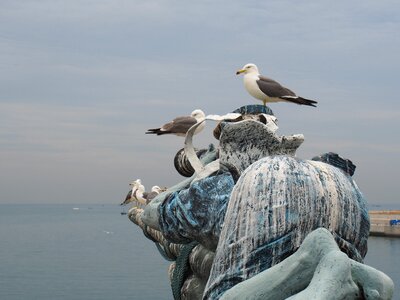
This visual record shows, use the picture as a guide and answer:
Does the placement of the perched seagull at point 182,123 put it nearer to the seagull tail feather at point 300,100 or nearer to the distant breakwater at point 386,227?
the seagull tail feather at point 300,100

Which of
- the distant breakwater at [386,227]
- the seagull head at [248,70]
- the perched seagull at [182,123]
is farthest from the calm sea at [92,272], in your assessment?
the perched seagull at [182,123]

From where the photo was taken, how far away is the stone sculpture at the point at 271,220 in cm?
190

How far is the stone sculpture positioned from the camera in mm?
1903

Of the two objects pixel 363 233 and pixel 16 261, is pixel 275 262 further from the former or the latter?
pixel 16 261

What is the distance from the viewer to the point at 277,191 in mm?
2213

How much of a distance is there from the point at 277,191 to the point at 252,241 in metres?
0.16

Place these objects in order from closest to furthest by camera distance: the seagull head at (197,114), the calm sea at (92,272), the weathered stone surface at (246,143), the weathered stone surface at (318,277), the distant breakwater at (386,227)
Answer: the weathered stone surface at (318,277)
the weathered stone surface at (246,143)
the seagull head at (197,114)
the calm sea at (92,272)
the distant breakwater at (386,227)

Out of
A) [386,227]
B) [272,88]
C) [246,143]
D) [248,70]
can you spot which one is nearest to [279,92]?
[272,88]

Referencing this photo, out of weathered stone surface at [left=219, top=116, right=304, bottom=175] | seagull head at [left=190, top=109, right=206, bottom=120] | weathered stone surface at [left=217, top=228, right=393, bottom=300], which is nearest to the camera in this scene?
weathered stone surface at [left=217, top=228, right=393, bottom=300]

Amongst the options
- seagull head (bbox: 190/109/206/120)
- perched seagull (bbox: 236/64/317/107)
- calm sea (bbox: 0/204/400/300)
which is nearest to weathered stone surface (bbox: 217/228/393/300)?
seagull head (bbox: 190/109/206/120)

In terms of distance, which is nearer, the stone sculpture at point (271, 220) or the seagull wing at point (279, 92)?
the stone sculpture at point (271, 220)

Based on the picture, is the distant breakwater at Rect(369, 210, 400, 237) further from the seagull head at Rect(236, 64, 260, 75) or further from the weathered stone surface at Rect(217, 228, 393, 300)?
the weathered stone surface at Rect(217, 228, 393, 300)

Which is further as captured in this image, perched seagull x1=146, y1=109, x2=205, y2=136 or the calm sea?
the calm sea

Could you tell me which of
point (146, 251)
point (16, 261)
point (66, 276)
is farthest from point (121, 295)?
point (146, 251)
